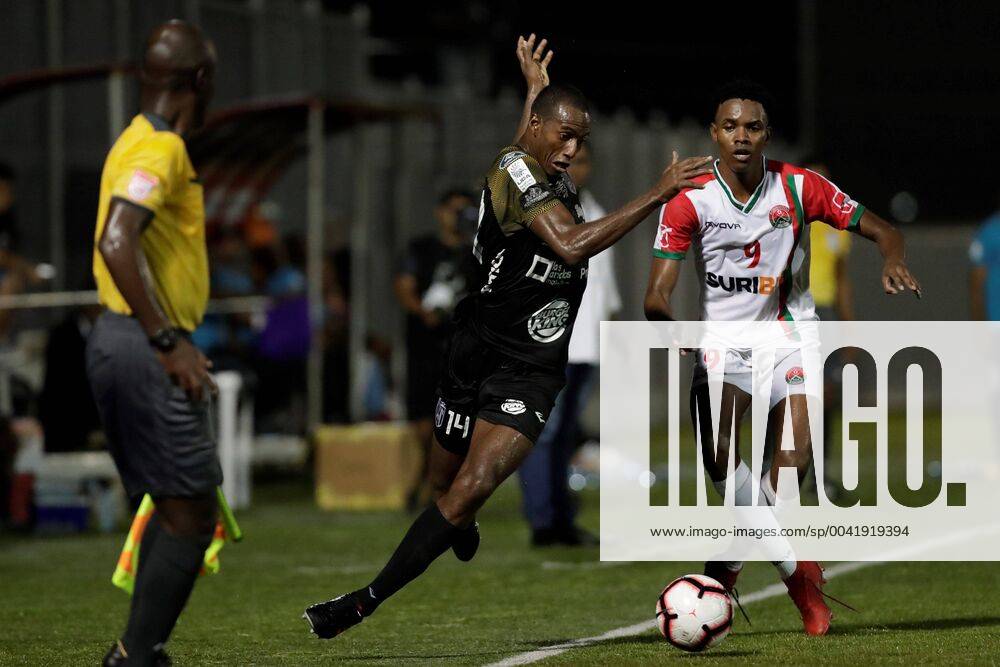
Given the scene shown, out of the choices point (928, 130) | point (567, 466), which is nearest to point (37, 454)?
point (567, 466)

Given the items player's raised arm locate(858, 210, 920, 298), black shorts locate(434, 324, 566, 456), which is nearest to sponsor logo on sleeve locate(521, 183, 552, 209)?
black shorts locate(434, 324, 566, 456)

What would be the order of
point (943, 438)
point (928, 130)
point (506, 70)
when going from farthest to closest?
1. point (928, 130)
2. point (506, 70)
3. point (943, 438)

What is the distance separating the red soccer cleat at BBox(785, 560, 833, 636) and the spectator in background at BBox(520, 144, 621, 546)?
3831mm

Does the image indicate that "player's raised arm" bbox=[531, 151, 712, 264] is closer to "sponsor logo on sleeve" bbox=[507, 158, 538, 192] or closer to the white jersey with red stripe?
"sponsor logo on sleeve" bbox=[507, 158, 538, 192]

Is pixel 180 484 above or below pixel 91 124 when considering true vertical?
→ below

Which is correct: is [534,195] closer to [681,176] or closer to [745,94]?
[681,176]

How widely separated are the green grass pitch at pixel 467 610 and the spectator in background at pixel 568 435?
0.72 feet

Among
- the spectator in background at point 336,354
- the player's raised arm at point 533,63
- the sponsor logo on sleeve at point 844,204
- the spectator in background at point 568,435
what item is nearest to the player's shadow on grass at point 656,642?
the sponsor logo on sleeve at point 844,204

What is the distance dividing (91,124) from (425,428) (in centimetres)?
480

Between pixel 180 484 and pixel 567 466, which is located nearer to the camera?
pixel 180 484

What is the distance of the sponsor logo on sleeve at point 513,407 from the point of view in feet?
22.9

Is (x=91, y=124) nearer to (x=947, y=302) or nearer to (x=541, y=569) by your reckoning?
(x=541, y=569)

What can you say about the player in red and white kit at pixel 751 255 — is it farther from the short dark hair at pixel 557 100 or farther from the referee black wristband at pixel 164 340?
the referee black wristband at pixel 164 340

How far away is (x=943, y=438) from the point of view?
1986 centimetres
